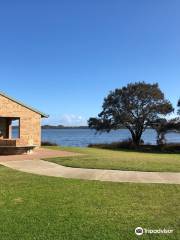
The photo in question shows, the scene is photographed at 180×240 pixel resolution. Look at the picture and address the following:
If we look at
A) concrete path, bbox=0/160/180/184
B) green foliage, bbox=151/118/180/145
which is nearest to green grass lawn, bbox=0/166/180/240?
concrete path, bbox=0/160/180/184

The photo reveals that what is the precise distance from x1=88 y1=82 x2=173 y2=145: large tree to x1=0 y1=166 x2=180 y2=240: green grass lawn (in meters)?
35.5

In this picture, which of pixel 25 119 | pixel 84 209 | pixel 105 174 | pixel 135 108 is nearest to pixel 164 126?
pixel 135 108

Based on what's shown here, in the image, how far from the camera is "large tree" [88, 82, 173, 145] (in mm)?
44844

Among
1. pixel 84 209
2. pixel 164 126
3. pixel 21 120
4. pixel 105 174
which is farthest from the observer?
pixel 164 126

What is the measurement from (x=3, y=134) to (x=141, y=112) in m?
22.9

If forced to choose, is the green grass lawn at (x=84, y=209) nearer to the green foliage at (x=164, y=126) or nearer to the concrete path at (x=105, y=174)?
the concrete path at (x=105, y=174)

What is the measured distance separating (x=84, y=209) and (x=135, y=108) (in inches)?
1525

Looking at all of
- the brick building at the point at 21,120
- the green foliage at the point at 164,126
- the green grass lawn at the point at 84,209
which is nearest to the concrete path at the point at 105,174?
A: the green grass lawn at the point at 84,209

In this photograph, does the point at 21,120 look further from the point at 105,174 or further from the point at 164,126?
the point at 164,126

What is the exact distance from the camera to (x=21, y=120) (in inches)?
990

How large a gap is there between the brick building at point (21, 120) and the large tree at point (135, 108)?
19.1 metres

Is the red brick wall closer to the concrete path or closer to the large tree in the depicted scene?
the concrete path

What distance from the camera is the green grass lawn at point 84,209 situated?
5.71 meters

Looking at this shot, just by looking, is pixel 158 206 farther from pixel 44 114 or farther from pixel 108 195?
pixel 44 114
